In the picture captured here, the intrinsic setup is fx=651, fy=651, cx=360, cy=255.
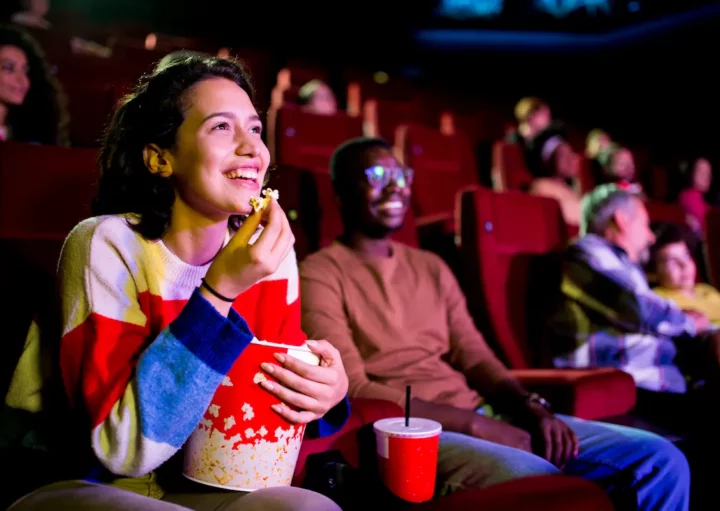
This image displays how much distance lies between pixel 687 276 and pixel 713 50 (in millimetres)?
2607

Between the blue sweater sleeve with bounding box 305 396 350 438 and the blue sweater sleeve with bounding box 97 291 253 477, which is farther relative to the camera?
the blue sweater sleeve with bounding box 305 396 350 438

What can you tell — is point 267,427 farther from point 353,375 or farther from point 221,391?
point 353,375

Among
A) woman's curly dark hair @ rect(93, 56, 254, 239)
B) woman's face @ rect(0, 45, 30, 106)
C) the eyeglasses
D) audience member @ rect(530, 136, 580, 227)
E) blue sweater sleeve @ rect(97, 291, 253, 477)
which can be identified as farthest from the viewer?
audience member @ rect(530, 136, 580, 227)

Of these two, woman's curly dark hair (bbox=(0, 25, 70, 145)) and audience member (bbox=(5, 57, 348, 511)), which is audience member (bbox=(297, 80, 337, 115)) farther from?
audience member (bbox=(5, 57, 348, 511))

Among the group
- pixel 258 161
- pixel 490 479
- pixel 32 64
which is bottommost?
pixel 490 479

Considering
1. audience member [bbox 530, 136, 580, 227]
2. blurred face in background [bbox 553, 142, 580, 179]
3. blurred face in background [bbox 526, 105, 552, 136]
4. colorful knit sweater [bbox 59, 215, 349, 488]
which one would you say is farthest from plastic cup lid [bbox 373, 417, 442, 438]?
blurred face in background [bbox 526, 105, 552, 136]

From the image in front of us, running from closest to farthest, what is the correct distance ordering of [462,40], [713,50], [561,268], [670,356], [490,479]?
1. [490,479]
2. [670,356]
3. [561,268]
4. [713,50]
5. [462,40]

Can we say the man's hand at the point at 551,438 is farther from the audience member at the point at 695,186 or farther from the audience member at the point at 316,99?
the audience member at the point at 695,186

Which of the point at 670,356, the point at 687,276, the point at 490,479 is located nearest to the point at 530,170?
the point at 687,276

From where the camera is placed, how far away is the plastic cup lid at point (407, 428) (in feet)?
1.95

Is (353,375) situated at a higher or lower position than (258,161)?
lower

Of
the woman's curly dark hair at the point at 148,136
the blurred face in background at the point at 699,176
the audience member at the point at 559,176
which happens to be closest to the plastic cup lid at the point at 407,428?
the woman's curly dark hair at the point at 148,136

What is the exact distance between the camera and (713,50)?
134 inches

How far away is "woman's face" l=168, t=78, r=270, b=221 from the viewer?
0.51m
